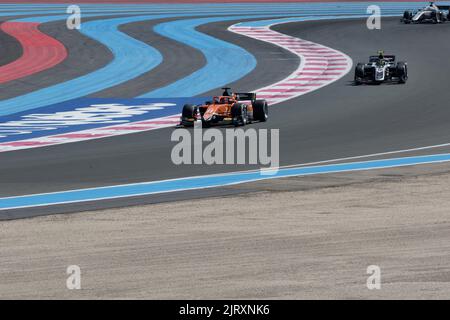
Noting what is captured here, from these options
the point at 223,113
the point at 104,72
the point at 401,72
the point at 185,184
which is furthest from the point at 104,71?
the point at 185,184

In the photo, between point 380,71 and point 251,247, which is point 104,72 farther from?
point 251,247

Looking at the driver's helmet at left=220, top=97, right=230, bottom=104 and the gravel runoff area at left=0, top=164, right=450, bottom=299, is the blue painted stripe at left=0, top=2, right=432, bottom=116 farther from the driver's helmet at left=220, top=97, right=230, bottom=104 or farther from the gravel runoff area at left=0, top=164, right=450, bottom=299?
the gravel runoff area at left=0, top=164, right=450, bottom=299

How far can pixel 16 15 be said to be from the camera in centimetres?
4669

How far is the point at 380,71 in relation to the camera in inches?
1145

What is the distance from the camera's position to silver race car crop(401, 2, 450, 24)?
4389 cm

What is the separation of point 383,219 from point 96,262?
4.07 m

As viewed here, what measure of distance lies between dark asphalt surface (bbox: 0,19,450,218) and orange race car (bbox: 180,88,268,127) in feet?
1.18

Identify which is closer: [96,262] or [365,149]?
[96,262]

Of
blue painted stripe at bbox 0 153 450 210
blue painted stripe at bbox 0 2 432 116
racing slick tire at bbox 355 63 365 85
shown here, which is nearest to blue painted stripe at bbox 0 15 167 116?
blue painted stripe at bbox 0 2 432 116

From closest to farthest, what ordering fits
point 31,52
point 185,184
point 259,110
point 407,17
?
point 185,184 → point 259,110 → point 31,52 → point 407,17

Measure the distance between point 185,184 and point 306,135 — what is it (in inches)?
214

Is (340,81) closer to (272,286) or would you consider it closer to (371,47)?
(371,47)
